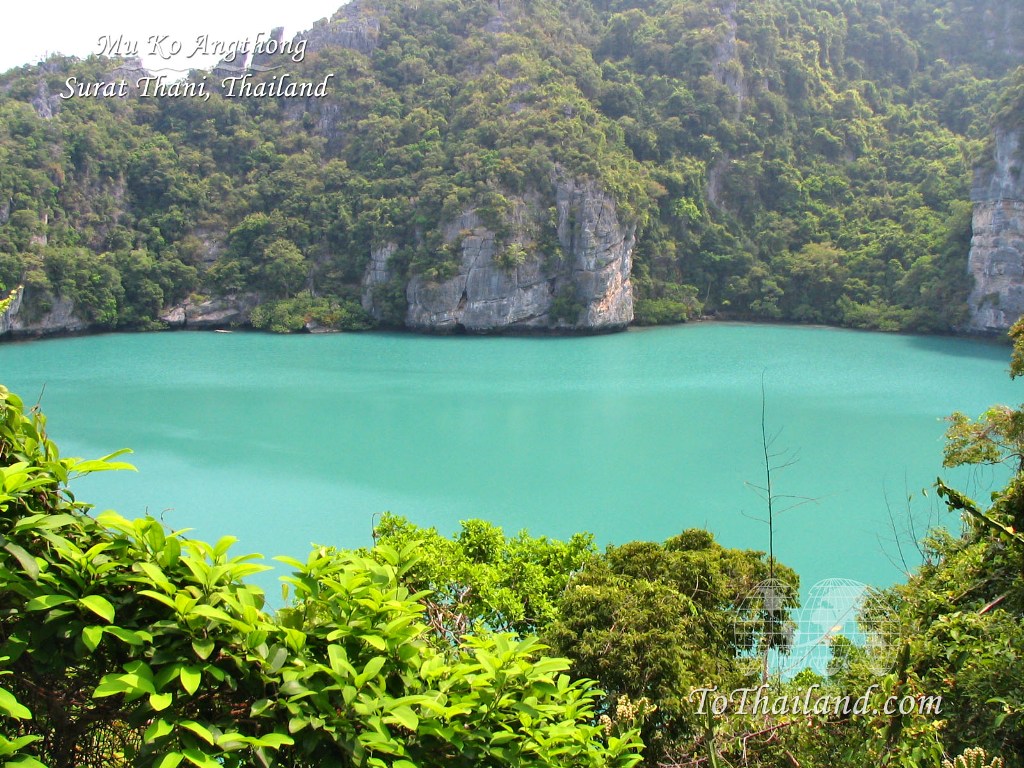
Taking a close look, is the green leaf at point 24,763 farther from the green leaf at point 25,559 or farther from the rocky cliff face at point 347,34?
the rocky cliff face at point 347,34

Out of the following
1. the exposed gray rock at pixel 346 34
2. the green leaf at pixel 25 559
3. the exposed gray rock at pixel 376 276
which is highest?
the exposed gray rock at pixel 346 34

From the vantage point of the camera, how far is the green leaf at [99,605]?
1.46 metres

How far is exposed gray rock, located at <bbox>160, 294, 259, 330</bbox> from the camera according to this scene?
100 feet

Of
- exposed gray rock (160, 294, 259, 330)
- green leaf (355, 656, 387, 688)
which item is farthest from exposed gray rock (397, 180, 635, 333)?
green leaf (355, 656, 387, 688)

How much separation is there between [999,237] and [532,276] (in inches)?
566

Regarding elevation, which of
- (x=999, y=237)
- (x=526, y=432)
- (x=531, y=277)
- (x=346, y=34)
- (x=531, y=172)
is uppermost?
(x=346, y=34)

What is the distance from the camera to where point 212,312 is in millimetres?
31016

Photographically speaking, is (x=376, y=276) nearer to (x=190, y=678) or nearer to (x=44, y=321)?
(x=44, y=321)

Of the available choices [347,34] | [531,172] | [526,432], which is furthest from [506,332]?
[347,34]

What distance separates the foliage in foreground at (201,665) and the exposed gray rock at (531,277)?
27.8m

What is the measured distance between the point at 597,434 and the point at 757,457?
2978mm

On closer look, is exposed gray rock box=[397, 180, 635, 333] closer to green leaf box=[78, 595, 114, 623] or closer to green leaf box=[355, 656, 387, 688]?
green leaf box=[355, 656, 387, 688]

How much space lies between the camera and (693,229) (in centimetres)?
3519

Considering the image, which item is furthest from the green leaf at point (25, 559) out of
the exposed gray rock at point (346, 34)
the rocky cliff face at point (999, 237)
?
the exposed gray rock at point (346, 34)
